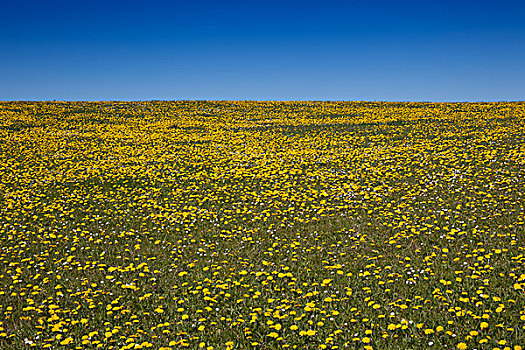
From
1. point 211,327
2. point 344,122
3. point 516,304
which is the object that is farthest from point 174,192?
point 344,122

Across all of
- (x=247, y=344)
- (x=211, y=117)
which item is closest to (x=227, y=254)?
(x=247, y=344)

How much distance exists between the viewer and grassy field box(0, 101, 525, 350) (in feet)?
19.3

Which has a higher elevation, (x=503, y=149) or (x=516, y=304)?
(x=503, y=149)

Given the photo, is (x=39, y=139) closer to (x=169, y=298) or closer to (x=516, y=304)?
(x=169, y=298)

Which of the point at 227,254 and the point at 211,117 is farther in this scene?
the point at 211,117

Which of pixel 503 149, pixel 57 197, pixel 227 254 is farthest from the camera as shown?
pixel 503 149

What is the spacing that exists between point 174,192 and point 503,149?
14.1 meters

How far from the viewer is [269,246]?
892cm

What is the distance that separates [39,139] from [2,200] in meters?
12.0

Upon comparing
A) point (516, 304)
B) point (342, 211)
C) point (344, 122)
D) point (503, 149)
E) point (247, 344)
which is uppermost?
point (344, 122)

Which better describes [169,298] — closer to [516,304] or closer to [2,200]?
[516,304]

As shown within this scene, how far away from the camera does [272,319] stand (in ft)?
20.2

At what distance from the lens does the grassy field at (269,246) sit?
587 cm

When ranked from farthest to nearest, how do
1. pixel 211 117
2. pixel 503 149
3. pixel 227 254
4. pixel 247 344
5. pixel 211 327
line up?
pixel 211 117 → pixel 503 149 → pixel 227 254 → pixel 211 327 → pixel 247 344
